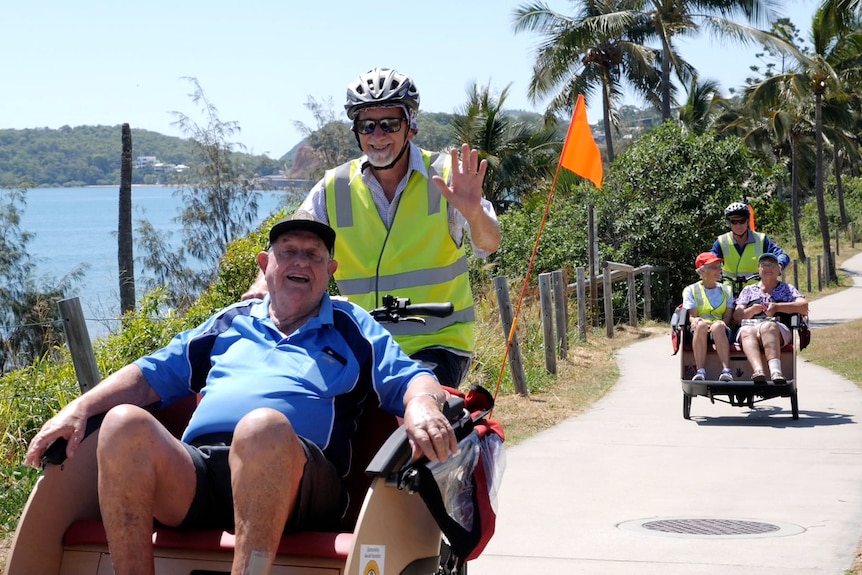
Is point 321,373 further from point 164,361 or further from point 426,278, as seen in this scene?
point 426,278

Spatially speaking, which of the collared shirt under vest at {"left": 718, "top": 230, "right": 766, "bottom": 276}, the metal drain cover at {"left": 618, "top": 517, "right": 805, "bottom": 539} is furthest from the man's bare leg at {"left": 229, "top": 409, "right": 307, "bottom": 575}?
the collared shirt under vest at {"left": 718, "top": 230, "right": 766, "bottom": 276}

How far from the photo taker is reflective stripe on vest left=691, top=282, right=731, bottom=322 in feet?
35.9

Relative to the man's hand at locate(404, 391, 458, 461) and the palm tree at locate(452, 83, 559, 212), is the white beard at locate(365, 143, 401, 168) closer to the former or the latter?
the man's hand at locate(404, 391, 458, 461)

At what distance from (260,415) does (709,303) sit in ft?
26.8

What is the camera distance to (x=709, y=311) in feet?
36.0

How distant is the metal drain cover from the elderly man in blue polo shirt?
292 centimetres

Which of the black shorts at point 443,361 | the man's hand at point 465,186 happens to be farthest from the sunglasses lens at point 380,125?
the black shorts at point 443,361

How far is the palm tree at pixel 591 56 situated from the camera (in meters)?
35.1

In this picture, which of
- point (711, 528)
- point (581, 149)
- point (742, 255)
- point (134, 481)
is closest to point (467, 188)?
point (134, 481)

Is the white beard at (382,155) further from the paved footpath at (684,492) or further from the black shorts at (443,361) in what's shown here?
the paved footpath at (684,492)

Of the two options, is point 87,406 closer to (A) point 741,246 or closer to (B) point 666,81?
(A) point 741,246

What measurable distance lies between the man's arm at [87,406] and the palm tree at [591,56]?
32.1 metres

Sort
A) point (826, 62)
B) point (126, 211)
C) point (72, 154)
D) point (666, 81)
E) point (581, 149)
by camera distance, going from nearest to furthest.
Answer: point (581, 149) < point (126, 211) < point (666, 81) < point (826, 62) < point (72, 154)

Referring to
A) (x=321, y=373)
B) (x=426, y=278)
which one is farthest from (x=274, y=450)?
(x=426, y=278)
